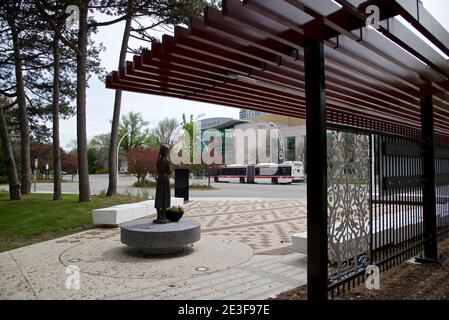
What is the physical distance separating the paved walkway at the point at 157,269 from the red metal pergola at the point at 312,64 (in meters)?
1.52

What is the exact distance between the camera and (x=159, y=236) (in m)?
6.32

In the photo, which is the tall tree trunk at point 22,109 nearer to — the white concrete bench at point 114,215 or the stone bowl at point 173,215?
the white concrete bench at point 114,215

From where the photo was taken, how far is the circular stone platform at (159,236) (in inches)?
249

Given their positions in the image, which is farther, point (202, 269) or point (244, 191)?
point (244, 191)

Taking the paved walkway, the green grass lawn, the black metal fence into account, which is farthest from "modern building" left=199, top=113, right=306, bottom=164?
the black metal fence

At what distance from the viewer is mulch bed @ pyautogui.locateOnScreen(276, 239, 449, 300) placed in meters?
4.35

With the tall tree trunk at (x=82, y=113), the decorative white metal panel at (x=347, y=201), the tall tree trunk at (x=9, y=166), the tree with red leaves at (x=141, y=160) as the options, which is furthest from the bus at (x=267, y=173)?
the decorative white metal panel at (x=347, y=201)

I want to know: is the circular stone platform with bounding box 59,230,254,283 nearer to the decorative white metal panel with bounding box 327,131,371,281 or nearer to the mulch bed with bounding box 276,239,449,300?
the mulch bed with bounding box 276,239,449,300

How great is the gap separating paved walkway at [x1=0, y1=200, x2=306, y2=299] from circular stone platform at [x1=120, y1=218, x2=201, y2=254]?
24cm

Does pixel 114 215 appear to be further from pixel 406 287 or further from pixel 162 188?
pixel 406 287

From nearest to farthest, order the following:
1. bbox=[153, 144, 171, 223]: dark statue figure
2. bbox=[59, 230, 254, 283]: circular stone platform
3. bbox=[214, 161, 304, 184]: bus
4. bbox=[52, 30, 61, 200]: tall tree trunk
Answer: bbox=[59, 230, 254, 283]: circular stone platform → bbox=[153, 144, 171, 223]: dark statue figure → bbox=[52, 30, 61, 200]: tall tree trunk → bbox=[214, 161, 304, 184]: bus

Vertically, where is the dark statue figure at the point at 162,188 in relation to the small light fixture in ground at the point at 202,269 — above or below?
above

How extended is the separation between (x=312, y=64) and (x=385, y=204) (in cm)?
280

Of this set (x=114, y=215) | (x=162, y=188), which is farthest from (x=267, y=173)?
(x=162, y=188)
